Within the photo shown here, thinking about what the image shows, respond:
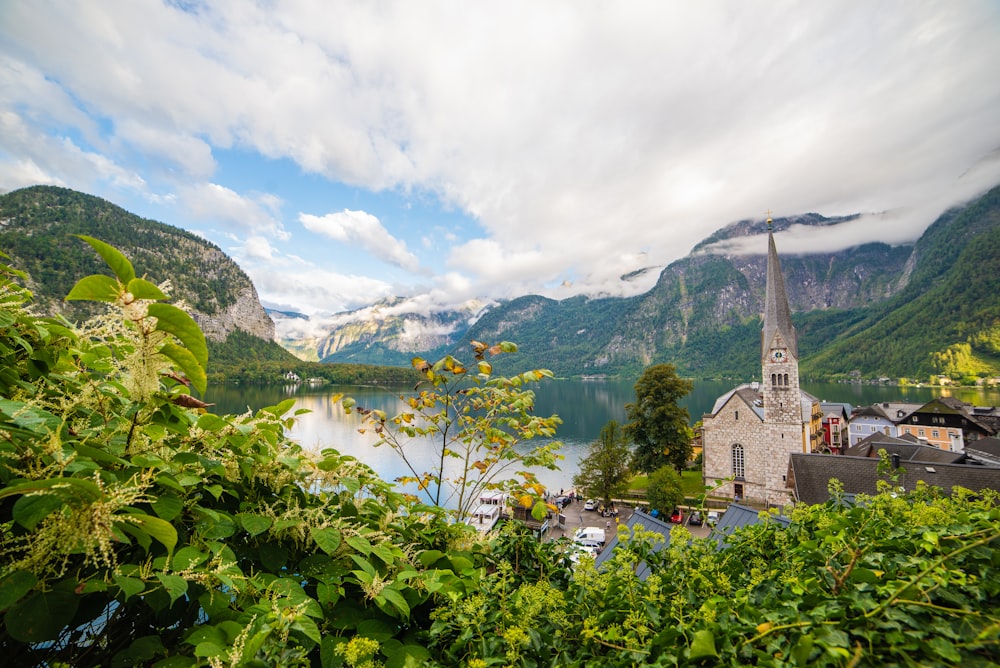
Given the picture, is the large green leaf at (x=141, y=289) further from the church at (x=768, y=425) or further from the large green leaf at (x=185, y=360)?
the church at (x=768, y=425)

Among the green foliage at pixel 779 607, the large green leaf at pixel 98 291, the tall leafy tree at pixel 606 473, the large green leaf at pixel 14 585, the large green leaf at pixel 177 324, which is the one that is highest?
the large green leaf at pixel 98 291

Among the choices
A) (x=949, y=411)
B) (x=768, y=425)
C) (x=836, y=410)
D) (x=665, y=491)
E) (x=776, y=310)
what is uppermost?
(x=776, y=310)

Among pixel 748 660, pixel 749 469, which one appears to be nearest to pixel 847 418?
pixel 749 469

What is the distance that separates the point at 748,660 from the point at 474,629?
0.81 m

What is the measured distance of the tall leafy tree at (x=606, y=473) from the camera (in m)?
28.7

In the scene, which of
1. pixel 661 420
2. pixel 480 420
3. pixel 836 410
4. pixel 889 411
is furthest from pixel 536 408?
pixel 480 420

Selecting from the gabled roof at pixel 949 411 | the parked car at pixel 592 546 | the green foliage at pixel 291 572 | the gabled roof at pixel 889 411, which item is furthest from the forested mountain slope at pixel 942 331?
the green foliage at pixel 291 572

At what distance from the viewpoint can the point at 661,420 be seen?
30.5 metres

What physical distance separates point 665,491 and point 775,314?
13.3 metres

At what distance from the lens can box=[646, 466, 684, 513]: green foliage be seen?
2344 cm

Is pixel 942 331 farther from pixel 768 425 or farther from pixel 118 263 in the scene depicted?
pixel 118 263

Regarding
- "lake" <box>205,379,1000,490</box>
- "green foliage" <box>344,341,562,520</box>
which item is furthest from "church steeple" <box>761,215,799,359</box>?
"green foliage" <box>344,341,562,520</box>

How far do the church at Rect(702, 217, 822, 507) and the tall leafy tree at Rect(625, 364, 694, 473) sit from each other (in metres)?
1.83

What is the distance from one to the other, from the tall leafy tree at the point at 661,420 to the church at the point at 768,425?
183cm
